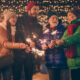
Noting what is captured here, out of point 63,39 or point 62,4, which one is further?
point 62,4

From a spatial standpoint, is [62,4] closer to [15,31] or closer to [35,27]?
[35,27]

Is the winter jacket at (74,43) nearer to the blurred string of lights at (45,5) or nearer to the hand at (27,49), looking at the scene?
the blurred string of lights at (45,5)

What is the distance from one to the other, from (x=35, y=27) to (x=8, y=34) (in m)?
0.41

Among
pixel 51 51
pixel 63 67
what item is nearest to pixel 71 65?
pixel 63 67

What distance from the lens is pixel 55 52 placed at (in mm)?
1947

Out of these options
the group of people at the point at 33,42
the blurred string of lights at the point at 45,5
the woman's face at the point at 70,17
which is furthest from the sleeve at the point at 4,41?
the woman's face at the point at 70,17

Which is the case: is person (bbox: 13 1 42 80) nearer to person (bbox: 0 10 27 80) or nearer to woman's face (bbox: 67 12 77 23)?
person (bbox: 0 10 27 80)

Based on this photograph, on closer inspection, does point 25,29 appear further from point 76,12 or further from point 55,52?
point 76,12

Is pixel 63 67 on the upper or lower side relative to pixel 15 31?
lower

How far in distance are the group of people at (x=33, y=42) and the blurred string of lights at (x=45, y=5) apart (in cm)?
7

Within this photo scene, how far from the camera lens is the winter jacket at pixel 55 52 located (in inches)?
76.3

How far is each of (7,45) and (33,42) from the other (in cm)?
38

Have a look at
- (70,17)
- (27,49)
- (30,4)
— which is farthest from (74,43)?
(30,4)

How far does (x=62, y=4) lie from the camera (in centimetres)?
211
